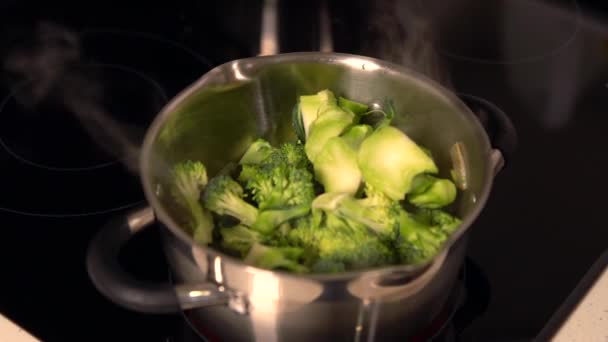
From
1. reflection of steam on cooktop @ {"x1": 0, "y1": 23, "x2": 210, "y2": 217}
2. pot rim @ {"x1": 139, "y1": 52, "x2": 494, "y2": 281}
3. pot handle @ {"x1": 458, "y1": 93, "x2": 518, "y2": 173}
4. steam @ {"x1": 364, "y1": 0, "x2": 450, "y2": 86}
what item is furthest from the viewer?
steam @ {"x1": 364, "y1": 0, "x2": 450, "y2": 86}

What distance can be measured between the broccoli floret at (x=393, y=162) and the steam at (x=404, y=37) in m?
0.37

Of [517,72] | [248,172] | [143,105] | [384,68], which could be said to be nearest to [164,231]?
[248,172]

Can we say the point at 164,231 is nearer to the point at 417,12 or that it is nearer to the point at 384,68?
the point at 384,68

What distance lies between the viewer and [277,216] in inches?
29.8

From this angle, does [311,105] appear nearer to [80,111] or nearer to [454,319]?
[454,319]

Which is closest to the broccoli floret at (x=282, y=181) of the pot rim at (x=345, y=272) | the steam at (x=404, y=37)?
the pot rim at (x=345, y=272)

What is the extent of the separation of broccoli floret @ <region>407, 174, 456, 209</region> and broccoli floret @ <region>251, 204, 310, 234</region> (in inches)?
4.9

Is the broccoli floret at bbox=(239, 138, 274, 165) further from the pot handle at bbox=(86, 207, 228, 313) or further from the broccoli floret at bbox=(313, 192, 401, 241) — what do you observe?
the pot handle at bbox=(86, 207, 228, 313)

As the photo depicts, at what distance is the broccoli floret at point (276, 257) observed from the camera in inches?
27.6

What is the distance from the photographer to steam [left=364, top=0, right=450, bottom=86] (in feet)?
3.69

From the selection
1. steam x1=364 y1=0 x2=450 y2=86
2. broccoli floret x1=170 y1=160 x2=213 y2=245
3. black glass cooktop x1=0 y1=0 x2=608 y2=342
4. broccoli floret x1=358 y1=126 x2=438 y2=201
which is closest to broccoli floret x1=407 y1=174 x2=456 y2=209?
broccoli floret x1=358 y1=126 x2=438 y2=201

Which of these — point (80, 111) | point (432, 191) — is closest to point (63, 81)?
point (80, 111)

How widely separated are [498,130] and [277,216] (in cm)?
29

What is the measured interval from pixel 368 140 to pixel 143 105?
1.43ft
